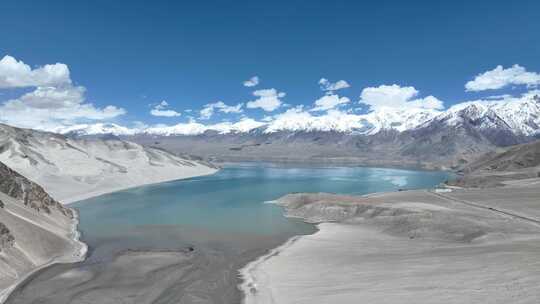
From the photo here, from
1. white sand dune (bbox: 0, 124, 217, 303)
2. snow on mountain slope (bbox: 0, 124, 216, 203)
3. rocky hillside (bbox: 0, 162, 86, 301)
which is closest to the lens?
rocky hillside (bbox: 0, 162, 86, 301)

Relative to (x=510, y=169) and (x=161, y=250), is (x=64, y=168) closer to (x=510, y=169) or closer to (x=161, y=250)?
(x=161, y=250)

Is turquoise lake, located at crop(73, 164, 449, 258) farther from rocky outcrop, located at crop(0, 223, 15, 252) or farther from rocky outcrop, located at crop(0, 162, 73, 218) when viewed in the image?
rocky outcrop, located at crop(0, 223, 15, 252)

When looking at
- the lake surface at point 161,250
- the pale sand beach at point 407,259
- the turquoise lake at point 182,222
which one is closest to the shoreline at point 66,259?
the lake surface at point 161,250

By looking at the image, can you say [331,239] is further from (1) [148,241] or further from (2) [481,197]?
(2) [481,197]

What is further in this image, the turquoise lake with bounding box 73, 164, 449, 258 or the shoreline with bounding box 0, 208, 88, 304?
the turquoise lake with bounding box 73, 164, 449, 258

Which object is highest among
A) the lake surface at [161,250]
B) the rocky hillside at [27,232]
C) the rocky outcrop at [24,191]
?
the rocky outcrop at [24,191]

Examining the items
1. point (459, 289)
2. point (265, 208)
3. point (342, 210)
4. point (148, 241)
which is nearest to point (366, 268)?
point (459, 289)

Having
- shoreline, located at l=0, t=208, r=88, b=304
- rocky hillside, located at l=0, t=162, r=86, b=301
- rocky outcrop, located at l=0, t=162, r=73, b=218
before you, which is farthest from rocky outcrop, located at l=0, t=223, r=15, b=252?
rocky outcrop, located at l=0, t=162, r=73, b=218

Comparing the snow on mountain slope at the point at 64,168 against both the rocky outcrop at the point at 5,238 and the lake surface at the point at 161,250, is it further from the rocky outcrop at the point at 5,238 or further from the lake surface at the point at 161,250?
the rocky outcrop at the point at 5,238

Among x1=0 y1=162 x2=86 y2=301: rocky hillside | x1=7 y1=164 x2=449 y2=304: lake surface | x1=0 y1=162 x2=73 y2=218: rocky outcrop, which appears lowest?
x1=7 y1=164 x2=449 y2=304: lake surface
